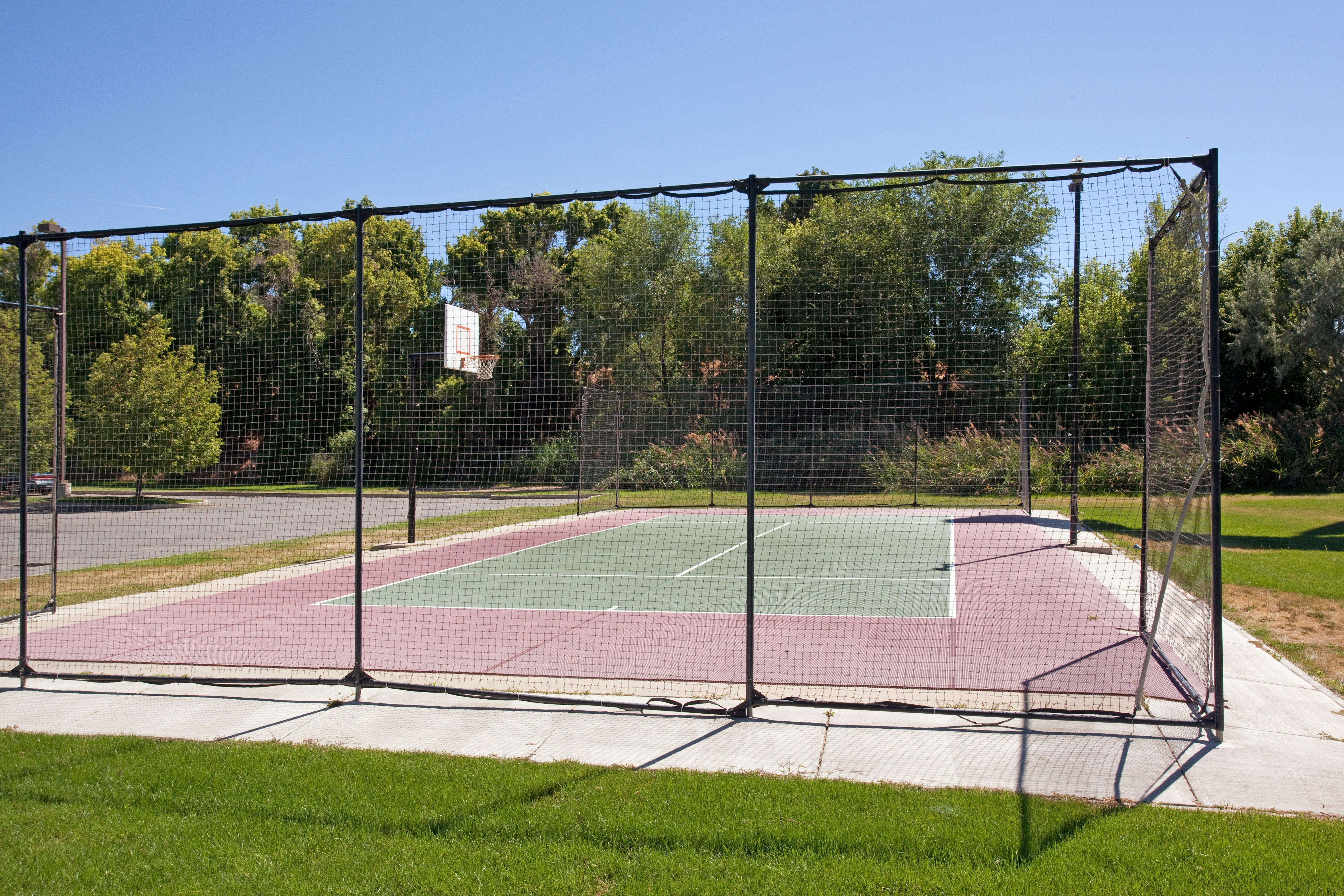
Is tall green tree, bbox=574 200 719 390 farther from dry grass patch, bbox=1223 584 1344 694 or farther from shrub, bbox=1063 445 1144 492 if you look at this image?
dry grass patch, bbox=1223 584 1344 694

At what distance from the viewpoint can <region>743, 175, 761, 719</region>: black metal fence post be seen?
5.25 metres

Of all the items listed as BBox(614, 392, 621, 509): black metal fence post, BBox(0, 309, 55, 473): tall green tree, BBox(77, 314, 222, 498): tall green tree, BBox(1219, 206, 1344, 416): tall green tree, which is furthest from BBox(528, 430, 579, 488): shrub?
BBox(1219, 206, 1344, 416): tall green tree

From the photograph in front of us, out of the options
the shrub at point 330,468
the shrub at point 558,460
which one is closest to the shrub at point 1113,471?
the shrub at point 558,460

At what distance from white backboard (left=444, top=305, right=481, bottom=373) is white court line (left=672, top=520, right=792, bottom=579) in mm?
4070

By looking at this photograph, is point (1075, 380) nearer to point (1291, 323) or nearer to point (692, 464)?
point (692, 464)

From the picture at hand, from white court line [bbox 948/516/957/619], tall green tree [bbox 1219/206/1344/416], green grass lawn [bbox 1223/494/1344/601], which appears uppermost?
tall green tree [bbox 1219/206/1344/416]

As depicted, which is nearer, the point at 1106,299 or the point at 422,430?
the point at 1106,299

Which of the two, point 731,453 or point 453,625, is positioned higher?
point 731,453

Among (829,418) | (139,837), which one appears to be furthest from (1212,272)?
(829,418)

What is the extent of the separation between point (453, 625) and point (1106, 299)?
416 inches

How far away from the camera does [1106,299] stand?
13180mm

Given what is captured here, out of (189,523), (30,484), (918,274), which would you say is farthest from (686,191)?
(30,484)

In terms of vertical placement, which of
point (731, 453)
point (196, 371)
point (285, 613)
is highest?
point (196, 371)

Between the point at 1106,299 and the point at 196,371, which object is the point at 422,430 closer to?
the point at 1106,299
